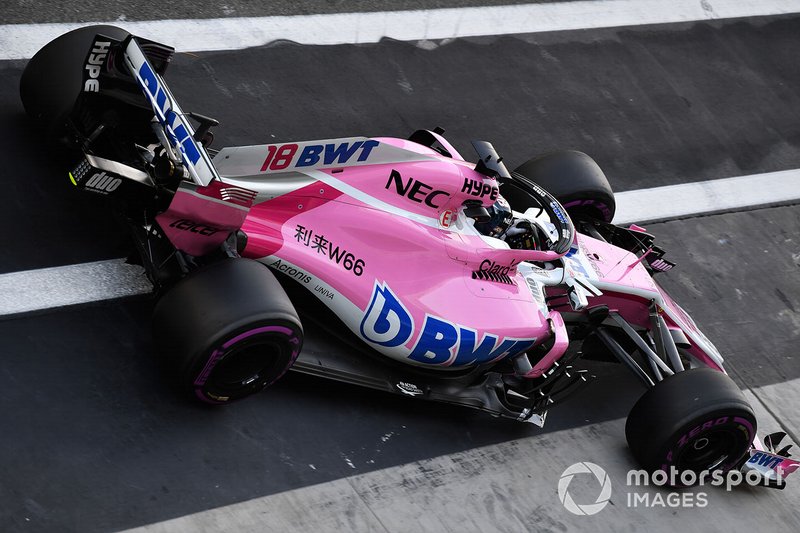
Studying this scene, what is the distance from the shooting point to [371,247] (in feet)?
20.7

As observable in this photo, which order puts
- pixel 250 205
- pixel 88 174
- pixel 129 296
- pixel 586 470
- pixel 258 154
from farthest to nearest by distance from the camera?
pixel 586 470, pixel 129 296, pixel 258 154, pixel 250 205, pixel 88 174

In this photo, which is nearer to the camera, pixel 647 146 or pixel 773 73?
pixel 647 146

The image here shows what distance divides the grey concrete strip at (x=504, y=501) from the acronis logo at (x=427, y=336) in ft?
2.05

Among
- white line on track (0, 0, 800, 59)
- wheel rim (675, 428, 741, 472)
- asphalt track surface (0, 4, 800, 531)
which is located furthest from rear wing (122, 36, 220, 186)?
wheel rim (675, 428, 741, 472)

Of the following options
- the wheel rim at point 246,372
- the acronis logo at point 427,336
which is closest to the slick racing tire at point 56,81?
the wheel rim at point 246,372

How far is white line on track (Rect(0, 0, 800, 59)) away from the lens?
8664 mm

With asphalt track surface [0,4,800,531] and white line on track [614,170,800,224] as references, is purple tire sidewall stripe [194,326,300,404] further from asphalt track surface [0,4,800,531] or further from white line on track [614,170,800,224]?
white line on track [614,170,800,224]

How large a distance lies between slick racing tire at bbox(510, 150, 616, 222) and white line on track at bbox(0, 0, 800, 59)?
8.48 feet

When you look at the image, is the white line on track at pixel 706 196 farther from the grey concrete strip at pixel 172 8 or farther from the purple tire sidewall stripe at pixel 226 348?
the purple tire sidewall stripe at pixel 226 348

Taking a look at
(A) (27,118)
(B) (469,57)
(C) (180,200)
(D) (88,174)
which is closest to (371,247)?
(C) (180,200)

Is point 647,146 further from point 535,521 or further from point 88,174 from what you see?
point 88,174

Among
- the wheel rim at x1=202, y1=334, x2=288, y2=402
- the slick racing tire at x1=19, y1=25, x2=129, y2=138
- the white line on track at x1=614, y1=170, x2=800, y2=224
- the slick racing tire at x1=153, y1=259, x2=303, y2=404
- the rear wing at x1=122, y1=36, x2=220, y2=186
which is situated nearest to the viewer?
the slick racing tire at x1=153, y1=259, x2=303, y2=404

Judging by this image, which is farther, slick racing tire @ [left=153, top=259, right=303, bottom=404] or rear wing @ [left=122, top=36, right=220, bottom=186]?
rear wing @ [left=122, top=36, right=220, bottom=186]

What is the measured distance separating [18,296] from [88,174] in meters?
1.33
